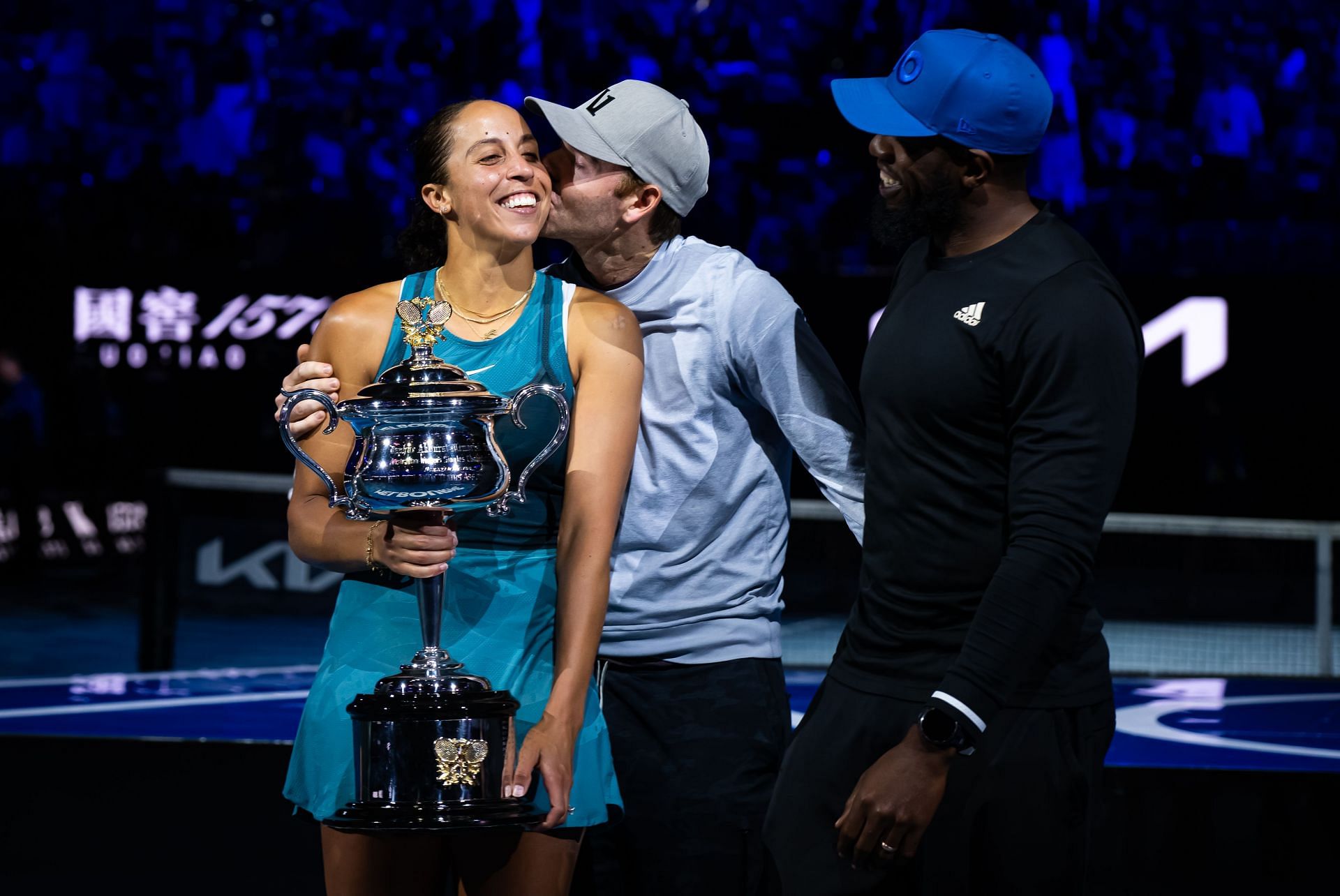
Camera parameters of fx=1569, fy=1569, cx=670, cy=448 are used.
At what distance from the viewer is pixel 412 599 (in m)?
2.01

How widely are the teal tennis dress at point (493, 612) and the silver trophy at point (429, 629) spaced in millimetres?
108

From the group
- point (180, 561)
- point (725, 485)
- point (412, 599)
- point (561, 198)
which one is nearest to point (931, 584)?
point (725, 485)

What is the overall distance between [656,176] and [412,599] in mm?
725

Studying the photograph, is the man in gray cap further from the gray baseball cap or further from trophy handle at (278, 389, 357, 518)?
trophy handle at (278, 389, 357, 518)

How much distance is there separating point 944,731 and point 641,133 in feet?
3.29

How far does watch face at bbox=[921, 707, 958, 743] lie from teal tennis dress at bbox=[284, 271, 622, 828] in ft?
1.52

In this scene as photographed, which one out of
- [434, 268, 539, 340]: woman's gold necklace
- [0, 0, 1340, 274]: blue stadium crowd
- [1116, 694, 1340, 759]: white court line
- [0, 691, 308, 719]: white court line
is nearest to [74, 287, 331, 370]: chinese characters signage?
[0, 0, 1340, 274]: blue stadium crowd

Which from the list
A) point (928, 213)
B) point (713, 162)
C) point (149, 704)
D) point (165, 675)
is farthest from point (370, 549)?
point (713, 162)

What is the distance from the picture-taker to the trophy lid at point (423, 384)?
1.76 metres

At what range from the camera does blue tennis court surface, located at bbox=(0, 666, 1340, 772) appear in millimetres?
3621

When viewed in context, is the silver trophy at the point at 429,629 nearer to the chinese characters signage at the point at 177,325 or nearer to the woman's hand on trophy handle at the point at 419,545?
the woman's hand on trophy handle at the point at 419,545

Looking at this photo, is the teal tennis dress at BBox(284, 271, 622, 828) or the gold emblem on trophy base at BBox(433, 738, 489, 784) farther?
the teal tennis dress at BBox(284, 271, 622, 828)

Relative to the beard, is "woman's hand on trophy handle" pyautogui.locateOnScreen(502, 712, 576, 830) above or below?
below

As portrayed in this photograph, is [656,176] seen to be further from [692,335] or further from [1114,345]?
[1114,345]
